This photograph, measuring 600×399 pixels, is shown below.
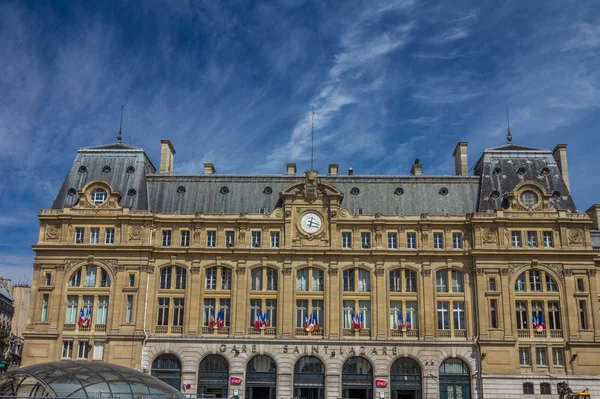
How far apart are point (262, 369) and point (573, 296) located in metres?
32.5

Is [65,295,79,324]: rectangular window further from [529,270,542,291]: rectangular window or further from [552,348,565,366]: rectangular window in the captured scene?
[552,348,565,366]: rectangular window

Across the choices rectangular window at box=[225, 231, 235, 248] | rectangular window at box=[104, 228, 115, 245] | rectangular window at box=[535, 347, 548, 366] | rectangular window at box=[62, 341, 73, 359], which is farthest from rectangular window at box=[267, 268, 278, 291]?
Result: rectangular window at box=[535, 347, 548, 366]

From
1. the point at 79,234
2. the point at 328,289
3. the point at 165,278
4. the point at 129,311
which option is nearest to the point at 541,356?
the point at 328,289

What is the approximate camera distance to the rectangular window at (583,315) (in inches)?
2776

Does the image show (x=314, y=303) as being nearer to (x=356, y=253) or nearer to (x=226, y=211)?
(x=356, y=253)

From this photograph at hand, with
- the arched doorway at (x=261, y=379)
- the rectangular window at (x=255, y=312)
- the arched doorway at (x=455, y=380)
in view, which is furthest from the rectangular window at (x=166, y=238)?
the arched doorway at (x=455, y=380)

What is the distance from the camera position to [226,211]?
3044 inches

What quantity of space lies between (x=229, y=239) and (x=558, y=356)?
3572 cm

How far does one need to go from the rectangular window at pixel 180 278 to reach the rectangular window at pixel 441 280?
86.8 ft

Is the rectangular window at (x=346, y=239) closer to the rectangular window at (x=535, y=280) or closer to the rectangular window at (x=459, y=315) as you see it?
the rectangular window at (x=459, y=315)

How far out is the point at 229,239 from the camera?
2948 inches

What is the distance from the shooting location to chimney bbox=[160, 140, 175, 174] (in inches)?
3270

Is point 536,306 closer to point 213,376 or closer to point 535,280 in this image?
point 535,280

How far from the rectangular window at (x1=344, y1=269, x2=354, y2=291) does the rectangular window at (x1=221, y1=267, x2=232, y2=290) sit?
12144 mm
